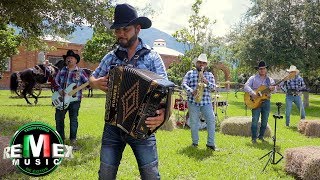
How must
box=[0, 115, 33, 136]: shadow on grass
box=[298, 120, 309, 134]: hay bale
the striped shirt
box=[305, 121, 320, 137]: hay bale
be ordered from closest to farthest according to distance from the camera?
the striped shirt
box=[0, 115, 33, 136]: shadow on grass
box=[305, 121, 320, 137]: hay bale
box=[298, 120, 309, 134]: hay bale

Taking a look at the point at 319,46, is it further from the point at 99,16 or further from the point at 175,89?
the point at 175,89

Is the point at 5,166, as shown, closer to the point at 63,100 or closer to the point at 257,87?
the point at 63,100

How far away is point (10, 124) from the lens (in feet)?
37.6

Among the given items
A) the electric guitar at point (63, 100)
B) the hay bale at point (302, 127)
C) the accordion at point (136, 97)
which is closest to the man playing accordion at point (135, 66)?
the accordion at point (136, 97)

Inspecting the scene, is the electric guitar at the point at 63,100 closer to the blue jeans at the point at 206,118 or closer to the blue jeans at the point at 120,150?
the blue jeans at the point at 206,118

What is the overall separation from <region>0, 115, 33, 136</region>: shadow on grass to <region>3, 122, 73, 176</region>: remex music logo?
4.72m

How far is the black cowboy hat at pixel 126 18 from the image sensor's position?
3.72m

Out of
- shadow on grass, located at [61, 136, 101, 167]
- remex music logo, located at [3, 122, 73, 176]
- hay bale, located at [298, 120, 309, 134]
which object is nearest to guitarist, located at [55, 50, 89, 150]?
shadow on grass, located at [61, 136, 101, 167]

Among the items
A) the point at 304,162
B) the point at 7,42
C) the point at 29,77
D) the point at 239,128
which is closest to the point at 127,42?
the point at 304,162

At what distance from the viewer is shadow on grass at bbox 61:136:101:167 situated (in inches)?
277

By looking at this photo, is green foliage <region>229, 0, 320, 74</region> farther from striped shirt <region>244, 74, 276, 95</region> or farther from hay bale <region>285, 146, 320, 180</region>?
hay bale <region>285, 146, 320, 180</region>

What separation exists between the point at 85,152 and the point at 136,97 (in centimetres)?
504

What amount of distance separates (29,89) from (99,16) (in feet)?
35.2

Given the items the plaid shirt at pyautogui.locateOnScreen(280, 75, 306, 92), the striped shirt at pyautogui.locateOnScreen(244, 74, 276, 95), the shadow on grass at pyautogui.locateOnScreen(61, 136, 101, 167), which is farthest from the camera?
the plaid shirt at pyautogui.locateOnScreen(280, 75, 306, 92)
